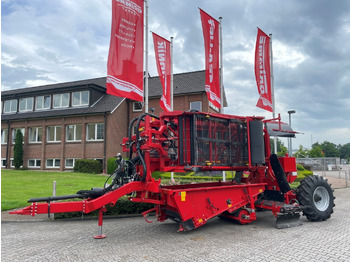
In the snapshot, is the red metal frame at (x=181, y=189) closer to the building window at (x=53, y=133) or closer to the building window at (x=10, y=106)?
the building window at (x=53, y=133)

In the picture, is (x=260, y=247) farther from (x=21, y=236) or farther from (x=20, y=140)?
(x=20, y=140)

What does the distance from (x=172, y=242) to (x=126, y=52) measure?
22.1 feet

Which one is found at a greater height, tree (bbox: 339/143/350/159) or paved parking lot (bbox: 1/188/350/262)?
tree (bbox: 339/143/350/159)

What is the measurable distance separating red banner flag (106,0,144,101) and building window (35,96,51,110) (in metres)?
21.5

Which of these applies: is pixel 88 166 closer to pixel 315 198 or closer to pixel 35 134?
pixel 35 134

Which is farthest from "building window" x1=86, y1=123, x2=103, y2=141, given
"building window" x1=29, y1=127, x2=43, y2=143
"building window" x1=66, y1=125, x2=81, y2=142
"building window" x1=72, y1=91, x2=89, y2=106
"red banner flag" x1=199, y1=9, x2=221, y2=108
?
"red banner flag" x1=199, y1=9, x2=221, y2=108

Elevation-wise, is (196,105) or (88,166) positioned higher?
(196,105)

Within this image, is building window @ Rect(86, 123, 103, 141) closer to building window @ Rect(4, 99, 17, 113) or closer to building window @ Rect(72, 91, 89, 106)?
building window @ Rect(72, 91, 89, 106)

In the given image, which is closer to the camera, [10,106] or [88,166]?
[88,166]

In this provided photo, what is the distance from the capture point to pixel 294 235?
6328 millimetres

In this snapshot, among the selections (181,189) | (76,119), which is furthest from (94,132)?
(181,189)

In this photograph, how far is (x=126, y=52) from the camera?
1003cm

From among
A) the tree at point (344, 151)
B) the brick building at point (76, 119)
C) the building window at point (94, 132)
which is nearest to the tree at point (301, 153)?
the brick building at point (76, 119)

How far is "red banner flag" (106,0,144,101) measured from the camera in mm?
9625
